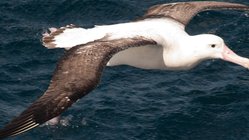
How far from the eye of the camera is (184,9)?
1794 centimetres

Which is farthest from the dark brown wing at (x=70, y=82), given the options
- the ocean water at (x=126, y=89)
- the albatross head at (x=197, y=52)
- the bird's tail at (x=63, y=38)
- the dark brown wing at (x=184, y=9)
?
the ocean water at (x=126, y=89)

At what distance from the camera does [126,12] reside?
22781 millimetres

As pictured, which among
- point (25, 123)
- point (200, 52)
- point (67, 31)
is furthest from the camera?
point (67, 31)

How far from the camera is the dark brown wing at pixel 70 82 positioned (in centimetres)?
1212

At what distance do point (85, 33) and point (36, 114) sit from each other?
4288 mm

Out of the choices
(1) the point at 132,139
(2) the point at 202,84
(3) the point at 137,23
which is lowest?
(1) the point at 132,139

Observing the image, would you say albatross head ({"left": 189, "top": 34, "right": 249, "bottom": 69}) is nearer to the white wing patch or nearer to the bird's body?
the bird's body

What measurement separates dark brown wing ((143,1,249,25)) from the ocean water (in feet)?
7.17

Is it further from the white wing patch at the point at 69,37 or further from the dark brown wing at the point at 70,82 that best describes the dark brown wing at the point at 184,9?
the dark brown wing at the point at 70,82

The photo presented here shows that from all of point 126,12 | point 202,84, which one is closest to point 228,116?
point 202,84

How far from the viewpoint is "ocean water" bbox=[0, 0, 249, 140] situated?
16938 millimetres

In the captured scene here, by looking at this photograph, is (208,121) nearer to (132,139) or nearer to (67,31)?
(132,139)

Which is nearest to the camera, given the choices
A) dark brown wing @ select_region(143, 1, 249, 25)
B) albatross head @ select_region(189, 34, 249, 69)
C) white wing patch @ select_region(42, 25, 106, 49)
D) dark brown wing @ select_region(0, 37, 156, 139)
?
dark brown wing @ select_region(0, 37, 156, 139)

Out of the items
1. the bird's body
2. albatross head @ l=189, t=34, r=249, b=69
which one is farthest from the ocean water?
albatross head @ l=189, t=34, r=249, b=69
